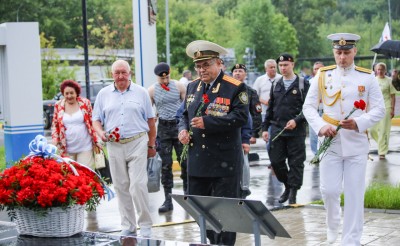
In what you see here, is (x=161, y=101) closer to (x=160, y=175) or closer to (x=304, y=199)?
(x=160, y=175)

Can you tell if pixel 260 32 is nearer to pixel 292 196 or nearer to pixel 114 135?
pixel 292 196

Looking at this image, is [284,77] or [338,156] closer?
[338,156]

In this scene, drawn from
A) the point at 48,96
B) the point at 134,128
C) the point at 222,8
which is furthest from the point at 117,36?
the point at 134,128

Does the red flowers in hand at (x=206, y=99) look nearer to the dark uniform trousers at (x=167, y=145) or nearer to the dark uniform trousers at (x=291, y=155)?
the dark uniform trousers at (x=167, y=145)

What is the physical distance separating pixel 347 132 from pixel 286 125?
3.66m

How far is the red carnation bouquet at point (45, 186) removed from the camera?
19.3 ft

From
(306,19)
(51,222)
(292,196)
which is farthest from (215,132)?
(306,19)

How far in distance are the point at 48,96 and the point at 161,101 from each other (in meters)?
32.3

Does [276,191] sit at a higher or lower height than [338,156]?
lower

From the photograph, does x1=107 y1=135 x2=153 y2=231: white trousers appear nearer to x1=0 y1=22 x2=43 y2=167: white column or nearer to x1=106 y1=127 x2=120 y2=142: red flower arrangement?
x1=106 y1=127 x2=120 y2=142: red flower arrangement

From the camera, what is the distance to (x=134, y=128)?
32.0 ft

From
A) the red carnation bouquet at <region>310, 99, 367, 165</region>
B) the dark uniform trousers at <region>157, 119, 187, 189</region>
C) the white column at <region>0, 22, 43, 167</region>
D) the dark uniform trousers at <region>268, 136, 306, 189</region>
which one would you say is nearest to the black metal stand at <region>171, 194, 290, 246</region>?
the red carnation bouquet at <region>310, 99, 367, 165</region>

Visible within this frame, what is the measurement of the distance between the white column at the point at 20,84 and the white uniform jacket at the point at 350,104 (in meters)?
6.32

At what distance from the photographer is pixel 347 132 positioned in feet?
26.9
